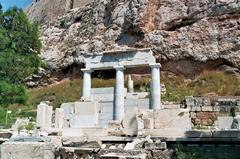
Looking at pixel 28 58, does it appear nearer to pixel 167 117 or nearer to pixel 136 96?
pixel 136 96

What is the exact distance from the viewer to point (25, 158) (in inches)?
146

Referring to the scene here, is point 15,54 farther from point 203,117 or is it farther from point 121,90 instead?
point 203,117

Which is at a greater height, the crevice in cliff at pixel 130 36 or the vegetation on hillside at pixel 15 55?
the crevice in cliff at pixel 130 36

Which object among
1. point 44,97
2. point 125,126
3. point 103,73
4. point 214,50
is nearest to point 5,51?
point 44,97

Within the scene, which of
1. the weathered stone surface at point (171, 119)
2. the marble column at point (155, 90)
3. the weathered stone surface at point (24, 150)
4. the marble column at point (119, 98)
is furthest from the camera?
the marble column at point (119, 98)

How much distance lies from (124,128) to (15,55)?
1320cm

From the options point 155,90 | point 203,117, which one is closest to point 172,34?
point 155,90

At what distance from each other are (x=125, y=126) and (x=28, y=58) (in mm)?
13779

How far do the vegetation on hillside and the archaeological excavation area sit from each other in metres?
3.19

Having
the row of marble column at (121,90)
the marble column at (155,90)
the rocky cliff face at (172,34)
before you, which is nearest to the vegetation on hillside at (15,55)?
the row of marble column at (121,90)

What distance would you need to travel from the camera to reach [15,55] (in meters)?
19.1

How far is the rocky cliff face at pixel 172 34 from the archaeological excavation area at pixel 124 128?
265 inches

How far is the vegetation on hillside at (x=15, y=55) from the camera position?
17609mm

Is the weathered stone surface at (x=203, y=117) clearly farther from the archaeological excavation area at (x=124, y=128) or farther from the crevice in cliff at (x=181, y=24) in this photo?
the crevice in cliff at (x=181, y=24)
